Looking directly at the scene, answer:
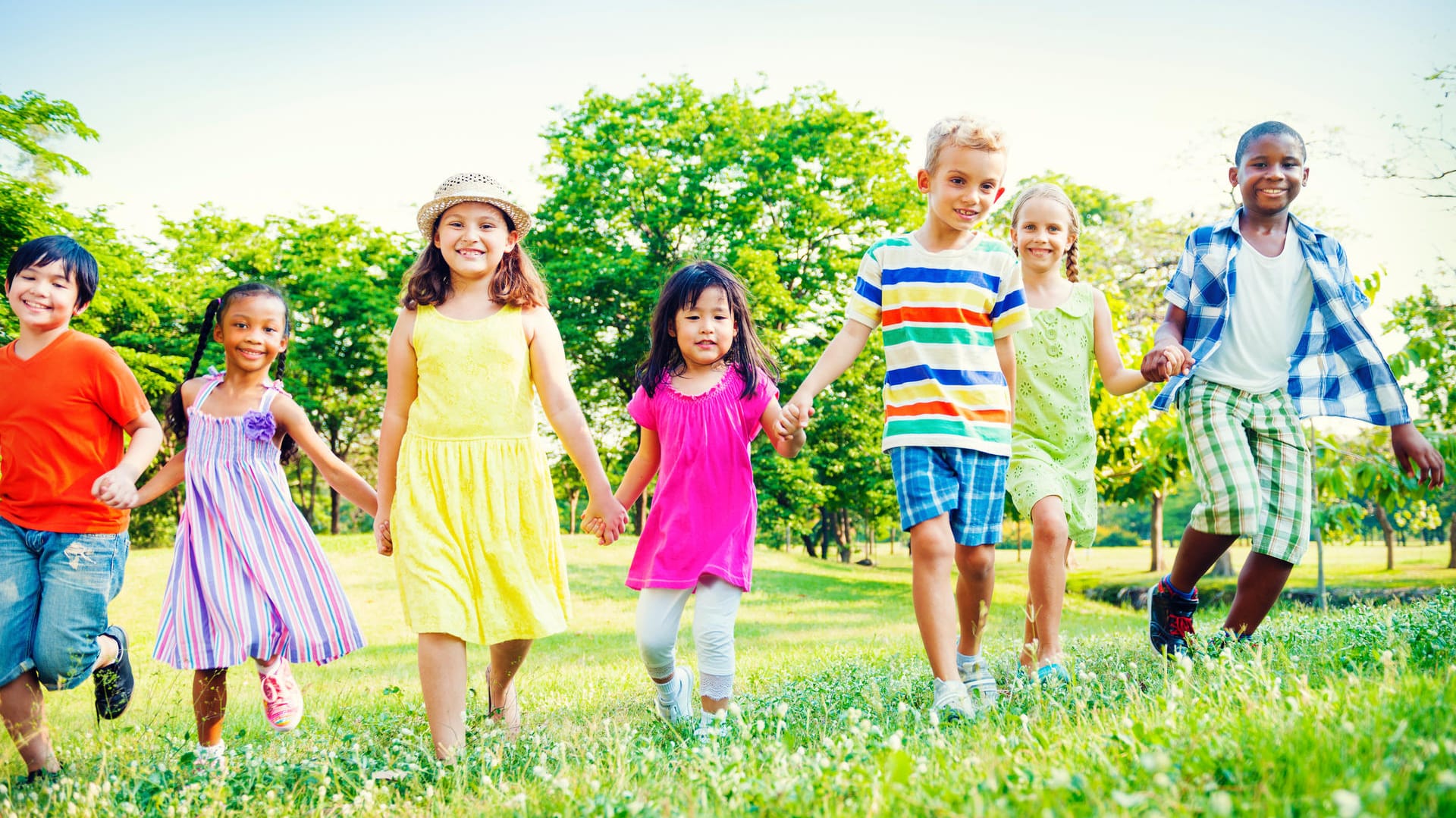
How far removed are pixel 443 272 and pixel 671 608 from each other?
6.06 ft

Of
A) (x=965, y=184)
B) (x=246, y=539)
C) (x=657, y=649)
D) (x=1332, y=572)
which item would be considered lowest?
(x=1332, y=572)

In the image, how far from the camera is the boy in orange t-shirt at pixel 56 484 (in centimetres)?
421

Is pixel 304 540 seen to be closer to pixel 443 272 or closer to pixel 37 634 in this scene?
pixel 37 634

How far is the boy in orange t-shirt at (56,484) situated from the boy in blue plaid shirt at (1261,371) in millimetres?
4948

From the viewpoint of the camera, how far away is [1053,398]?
5.27 meters

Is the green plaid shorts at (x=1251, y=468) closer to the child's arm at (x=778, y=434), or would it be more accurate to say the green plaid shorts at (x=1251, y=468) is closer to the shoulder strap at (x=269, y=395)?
the child's arm at (x=778, y=434)

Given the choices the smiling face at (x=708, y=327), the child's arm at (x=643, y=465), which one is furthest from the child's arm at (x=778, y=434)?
the child's arm at (x=643, y=465)

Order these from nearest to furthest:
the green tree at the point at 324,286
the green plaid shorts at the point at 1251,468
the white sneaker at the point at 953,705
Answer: the white sneaker at the point at 953,705 < the green plaid shorts at the point at 1251,468 < the green tree at the point at 324,286

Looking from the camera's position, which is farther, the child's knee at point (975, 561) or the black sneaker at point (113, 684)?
the black sneaker at point (113, 684)

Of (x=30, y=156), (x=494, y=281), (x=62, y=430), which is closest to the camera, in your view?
(x=494, y=281)

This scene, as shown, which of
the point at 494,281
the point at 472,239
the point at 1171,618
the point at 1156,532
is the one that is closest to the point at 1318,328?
the point at 1171,618

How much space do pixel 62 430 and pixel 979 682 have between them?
4333 millimetres

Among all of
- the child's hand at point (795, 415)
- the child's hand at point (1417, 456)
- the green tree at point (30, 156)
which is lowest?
the child's hand at point (1417, 456)

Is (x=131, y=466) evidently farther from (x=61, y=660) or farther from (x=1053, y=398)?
(x=1053, y=398)
